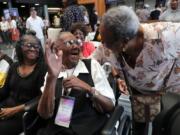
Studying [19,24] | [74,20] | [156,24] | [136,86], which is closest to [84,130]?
[136,86]

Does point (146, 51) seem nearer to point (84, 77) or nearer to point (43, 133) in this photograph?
point (84, 77)

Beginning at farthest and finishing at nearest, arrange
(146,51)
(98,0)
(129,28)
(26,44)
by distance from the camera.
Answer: (98,0) → (26,44) → (146,51) → (129,28)

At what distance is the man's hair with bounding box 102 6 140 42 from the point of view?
149 centimetres

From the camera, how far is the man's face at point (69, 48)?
6.68ft

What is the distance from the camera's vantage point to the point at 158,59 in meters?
1.67

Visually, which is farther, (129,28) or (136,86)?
(136,86)

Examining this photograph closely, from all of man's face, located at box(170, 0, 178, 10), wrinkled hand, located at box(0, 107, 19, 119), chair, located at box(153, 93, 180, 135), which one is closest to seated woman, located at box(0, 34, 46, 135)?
wrinkled hand, located at box(0, 107, 19, 119)

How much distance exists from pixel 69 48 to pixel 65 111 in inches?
17.5

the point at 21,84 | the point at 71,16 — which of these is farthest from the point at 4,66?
the point at 71,16

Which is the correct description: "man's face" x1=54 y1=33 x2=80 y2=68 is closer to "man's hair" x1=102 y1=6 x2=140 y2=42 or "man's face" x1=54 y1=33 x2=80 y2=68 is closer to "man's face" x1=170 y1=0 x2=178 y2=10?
"man's hair" x1=102 y1=6 x2=140 y2=42

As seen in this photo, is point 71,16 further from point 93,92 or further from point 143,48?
point 143,48

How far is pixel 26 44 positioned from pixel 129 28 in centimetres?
134

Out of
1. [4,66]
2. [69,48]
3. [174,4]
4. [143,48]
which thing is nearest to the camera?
[143,48]

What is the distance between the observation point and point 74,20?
9.49 feet
